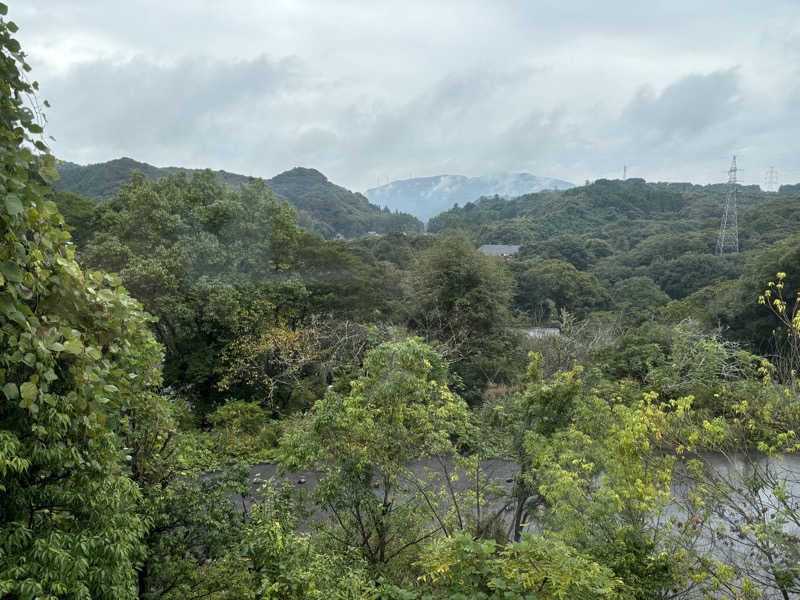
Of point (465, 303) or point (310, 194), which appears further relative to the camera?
point (310, 194)

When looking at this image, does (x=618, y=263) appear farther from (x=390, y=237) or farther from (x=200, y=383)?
(x=200, y=383)

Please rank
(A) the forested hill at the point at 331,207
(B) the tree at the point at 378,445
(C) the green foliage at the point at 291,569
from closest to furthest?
(C) the green foliage at the point at 291,569, (B) the tree at the point at 378,445, (A) the forested hill at the point at 331,207

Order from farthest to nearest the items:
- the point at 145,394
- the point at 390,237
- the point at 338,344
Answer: the point at 390,237, the point at 338,344, the point at 145,394

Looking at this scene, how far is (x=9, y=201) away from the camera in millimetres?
1835

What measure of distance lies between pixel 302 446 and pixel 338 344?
740cm

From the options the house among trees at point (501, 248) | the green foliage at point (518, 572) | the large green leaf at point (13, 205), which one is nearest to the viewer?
the large green leaf at point (13, 205)

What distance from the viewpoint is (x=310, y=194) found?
73.6 meters

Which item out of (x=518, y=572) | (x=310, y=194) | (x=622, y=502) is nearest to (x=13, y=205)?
(x=518, y=572)

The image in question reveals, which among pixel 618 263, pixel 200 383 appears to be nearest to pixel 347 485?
pixel 200 383

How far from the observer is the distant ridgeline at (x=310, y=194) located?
1435 inches

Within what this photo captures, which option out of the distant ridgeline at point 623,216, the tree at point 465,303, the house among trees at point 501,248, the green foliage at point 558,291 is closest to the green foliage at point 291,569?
the tree at point 465,303

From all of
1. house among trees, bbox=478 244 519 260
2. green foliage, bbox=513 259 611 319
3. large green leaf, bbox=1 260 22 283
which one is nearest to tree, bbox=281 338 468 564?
large green leaf, bbox=1 260 22 283

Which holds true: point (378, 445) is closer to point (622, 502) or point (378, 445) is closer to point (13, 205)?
point (622, 502)

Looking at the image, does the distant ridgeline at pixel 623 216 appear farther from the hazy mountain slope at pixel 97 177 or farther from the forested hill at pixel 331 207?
the hazy mountain slope at pixel 97 177
